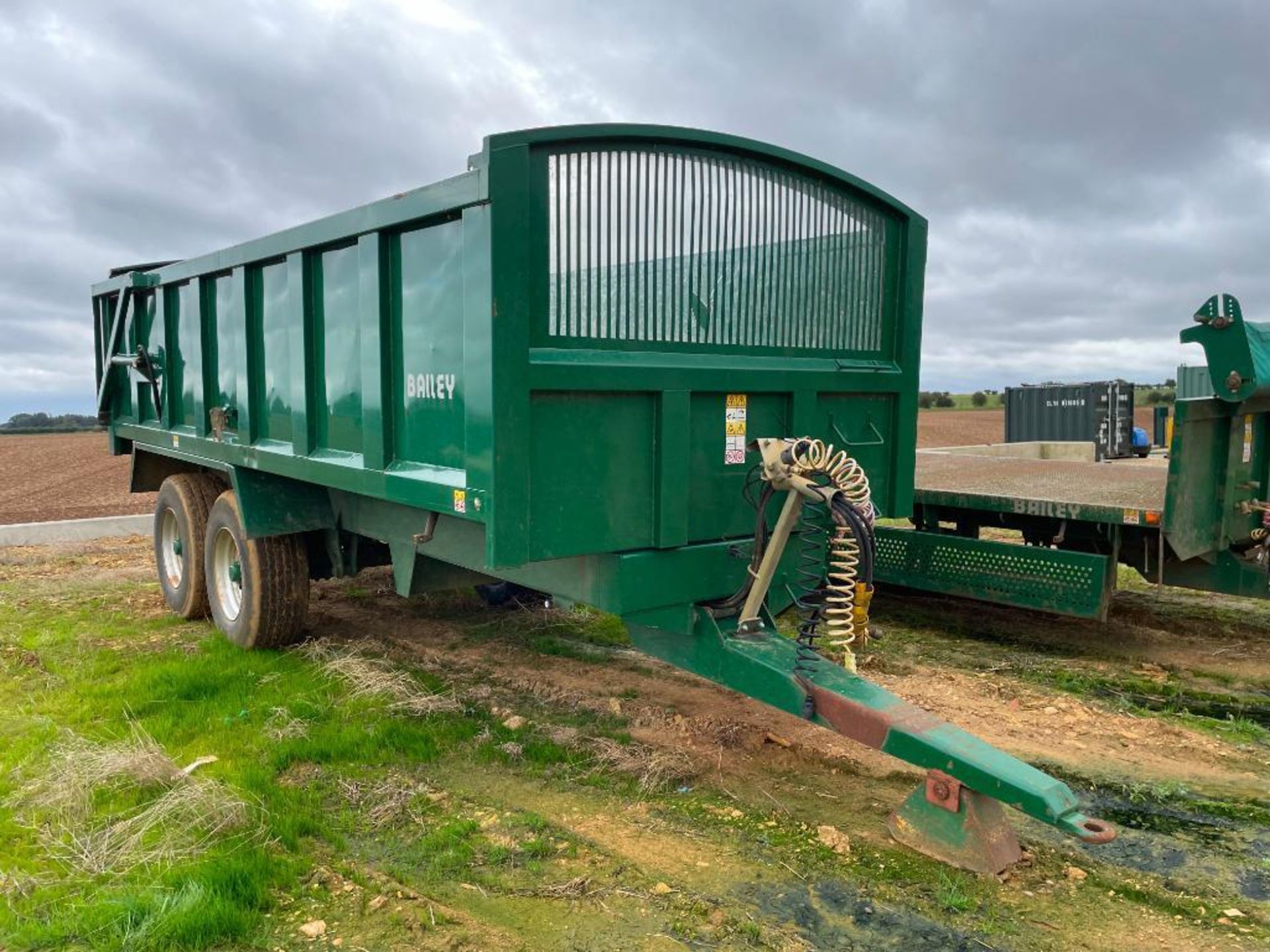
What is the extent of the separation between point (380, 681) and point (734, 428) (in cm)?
260

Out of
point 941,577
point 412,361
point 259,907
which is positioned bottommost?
point 259,907

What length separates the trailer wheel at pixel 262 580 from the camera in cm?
593

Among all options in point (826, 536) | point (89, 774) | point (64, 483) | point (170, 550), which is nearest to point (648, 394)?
point (826, 536)

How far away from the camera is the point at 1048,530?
6676 mm

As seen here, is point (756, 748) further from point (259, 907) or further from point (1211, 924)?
point (259, 907)

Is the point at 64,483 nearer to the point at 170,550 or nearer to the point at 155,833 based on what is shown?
the point at 170,550

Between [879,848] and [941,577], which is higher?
[941,577]

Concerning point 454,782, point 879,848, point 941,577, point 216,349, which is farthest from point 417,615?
point 879,848

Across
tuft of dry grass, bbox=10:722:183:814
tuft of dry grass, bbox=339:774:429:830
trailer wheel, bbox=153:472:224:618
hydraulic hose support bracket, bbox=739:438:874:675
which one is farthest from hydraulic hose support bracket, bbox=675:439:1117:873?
trailer wheel, bbox=153:472:224:618

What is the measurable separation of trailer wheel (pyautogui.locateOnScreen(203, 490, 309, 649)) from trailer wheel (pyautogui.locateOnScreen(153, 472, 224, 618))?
1.57 feet

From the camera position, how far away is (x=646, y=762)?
4.26 meters

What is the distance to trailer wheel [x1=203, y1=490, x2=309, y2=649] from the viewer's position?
19.4 feet

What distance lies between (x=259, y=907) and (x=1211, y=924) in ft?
9.99

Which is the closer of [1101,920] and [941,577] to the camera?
[1101,920]
